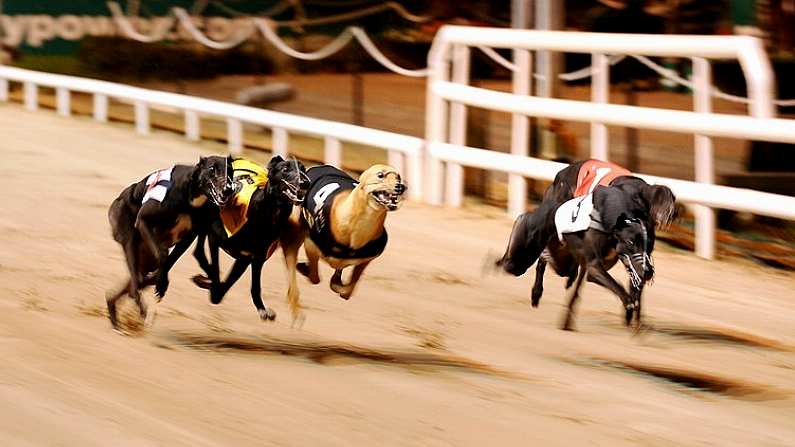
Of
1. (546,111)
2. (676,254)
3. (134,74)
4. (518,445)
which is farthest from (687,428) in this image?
(134,74)

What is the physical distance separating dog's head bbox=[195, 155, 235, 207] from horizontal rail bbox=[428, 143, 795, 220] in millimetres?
3169

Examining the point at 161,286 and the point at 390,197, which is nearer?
the point at 390,197

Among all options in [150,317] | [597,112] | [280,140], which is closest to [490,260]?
[597,112]

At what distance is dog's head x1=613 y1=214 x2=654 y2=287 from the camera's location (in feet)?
15.3

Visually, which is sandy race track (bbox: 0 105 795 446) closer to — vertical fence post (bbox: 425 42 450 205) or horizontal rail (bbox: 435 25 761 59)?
horizontal rail (bbox: 435 25 761 59)

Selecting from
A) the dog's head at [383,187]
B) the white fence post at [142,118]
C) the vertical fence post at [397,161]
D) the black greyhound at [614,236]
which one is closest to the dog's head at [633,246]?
the black greyhound at [614,236]

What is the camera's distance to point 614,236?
15.7 feet

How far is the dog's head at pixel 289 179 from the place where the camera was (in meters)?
4.62

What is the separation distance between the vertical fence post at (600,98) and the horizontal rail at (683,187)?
229 mm

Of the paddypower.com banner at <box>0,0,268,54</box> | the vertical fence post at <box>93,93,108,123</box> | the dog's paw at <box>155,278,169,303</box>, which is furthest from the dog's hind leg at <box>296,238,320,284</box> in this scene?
the paddypower.com banner at <box>0,0,268,54</box>

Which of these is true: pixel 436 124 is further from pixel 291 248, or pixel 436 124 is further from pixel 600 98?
pixel 291 248

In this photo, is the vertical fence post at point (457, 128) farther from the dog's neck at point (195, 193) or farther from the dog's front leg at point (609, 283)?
the dog's neck at point (195, 193)

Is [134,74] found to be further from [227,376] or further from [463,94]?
[227,376]

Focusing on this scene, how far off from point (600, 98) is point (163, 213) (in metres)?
3.91
